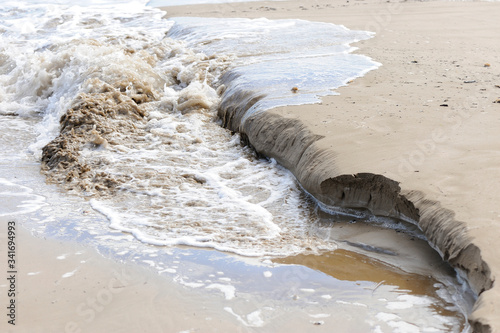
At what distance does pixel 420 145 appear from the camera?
4.14m

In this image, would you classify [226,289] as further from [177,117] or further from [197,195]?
[177,117]

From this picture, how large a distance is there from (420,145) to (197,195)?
186 centimetres

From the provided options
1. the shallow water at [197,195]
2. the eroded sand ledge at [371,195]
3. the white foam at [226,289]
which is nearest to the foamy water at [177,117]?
the shallow water at [197,195]

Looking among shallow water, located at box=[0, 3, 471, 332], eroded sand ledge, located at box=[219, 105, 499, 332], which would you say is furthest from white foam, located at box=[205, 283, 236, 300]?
eroded sand ledge, located at box=[219, 105, 499, 332]

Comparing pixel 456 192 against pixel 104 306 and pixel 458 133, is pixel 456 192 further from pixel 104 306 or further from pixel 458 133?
pixel 104 306

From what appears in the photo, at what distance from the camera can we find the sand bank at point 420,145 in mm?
3021

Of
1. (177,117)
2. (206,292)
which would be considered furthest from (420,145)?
(177,117)

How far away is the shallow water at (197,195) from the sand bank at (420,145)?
212 mm

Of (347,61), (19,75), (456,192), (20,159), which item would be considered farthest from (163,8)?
(456,192)

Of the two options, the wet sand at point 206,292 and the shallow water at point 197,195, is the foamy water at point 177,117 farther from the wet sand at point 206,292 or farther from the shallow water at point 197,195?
the wet sand at point 206,292

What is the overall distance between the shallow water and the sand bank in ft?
0.70

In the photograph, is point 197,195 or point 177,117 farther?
point 177,117

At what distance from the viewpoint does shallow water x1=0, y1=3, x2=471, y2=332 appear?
2.97m

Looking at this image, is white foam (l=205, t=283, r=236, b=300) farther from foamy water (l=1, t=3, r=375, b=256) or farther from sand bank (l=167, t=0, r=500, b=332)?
sand bank (l=167, t=0, r=500, b=332)
